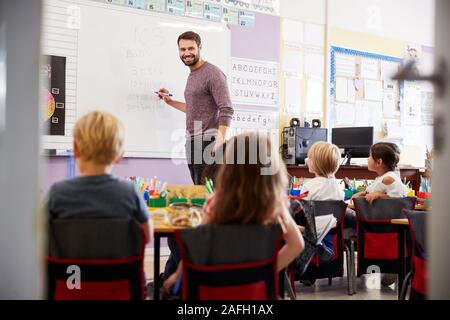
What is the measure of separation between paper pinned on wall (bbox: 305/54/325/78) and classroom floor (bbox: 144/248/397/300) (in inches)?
110

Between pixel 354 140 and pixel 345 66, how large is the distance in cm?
123

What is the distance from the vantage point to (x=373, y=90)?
21.4 feet

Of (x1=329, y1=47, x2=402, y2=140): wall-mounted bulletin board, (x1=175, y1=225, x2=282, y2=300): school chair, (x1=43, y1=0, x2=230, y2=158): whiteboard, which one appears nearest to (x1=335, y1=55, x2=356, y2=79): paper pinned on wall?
(x1=329, y1=47, x2=402, y2=140): wall-mounted bulletin board

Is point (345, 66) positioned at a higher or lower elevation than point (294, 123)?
higher

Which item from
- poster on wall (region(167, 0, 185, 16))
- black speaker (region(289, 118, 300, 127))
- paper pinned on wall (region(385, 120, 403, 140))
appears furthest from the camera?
paper pinned on wall (region(385, 120, 403, 140))

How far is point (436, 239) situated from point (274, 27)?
190 inches

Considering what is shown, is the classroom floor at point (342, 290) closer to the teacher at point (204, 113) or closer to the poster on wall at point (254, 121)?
the teacher at point (204, 113)

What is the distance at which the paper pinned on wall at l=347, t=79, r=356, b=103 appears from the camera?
6215 millimetres

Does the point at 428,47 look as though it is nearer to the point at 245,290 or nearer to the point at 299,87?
the point at 299,87

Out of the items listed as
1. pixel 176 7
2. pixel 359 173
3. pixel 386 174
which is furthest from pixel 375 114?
pixel 386 174

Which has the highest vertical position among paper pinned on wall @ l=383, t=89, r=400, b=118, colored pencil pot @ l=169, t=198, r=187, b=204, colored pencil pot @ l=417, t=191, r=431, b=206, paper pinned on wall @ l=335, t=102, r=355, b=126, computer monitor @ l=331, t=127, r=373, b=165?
paper pinned on wall @ l=383, t=89, r=400, b=118

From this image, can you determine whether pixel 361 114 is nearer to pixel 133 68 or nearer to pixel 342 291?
pixel 133 68

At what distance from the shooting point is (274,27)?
5426 millimetres

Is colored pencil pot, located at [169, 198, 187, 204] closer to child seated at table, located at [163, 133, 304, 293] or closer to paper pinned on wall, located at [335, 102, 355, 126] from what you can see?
child seated at table, located at [163, 133, 304, 293]
